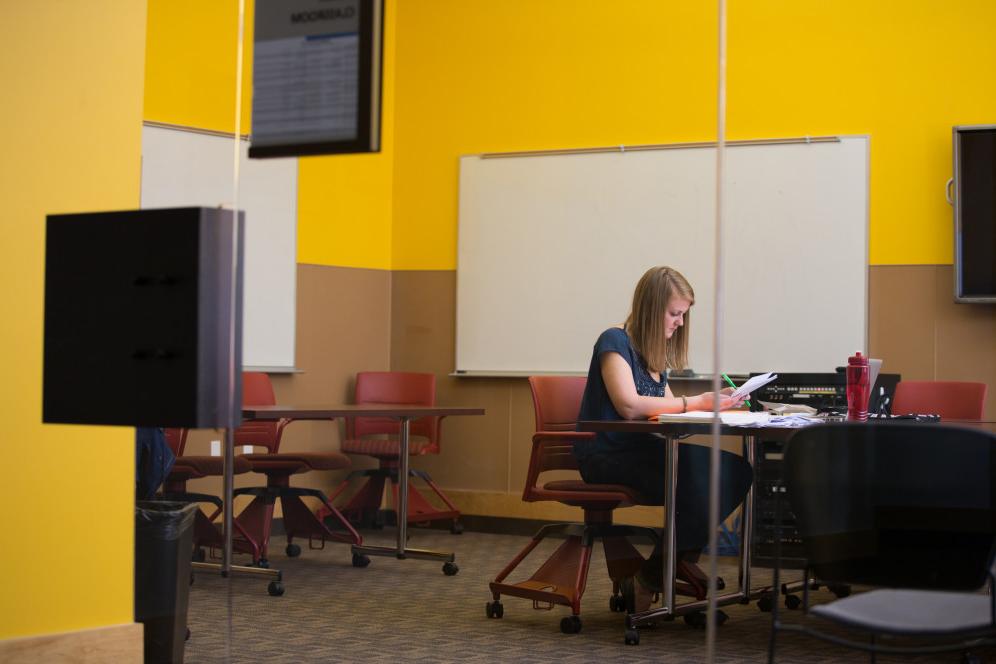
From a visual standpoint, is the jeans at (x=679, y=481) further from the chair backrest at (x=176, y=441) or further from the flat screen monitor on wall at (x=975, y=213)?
the flat screen monitor on wall at (x=975, y=213)

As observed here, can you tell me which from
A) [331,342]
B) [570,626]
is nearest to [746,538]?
[570,626]

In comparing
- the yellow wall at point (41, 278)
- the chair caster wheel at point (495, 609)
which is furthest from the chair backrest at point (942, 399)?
the yellow wall at point (41, 278)

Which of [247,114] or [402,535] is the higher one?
[247,114]

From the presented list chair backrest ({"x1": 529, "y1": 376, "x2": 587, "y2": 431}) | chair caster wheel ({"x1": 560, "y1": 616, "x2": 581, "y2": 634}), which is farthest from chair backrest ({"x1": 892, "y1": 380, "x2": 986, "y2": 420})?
chair caster wheel ({"x1": 560, "y1": 616, "x2": 581, "y2": 634})

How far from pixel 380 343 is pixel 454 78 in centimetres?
164

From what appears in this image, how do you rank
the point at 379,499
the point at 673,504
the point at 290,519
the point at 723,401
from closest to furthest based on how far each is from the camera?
the point at 723,401 → the point at 673,504 → the point at 290,519 → the point at 379,499

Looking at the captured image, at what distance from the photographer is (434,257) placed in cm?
724

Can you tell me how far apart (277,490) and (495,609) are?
1.57 meters

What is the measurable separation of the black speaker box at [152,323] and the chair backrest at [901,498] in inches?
45.6

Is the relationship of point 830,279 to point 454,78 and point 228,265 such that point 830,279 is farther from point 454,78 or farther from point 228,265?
point 228,265

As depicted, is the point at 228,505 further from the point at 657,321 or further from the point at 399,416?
the point at 657,321

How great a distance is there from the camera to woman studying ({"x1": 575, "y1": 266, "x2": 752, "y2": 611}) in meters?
4.05

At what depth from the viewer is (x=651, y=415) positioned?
406 centimetres

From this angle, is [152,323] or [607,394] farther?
[607,394]
